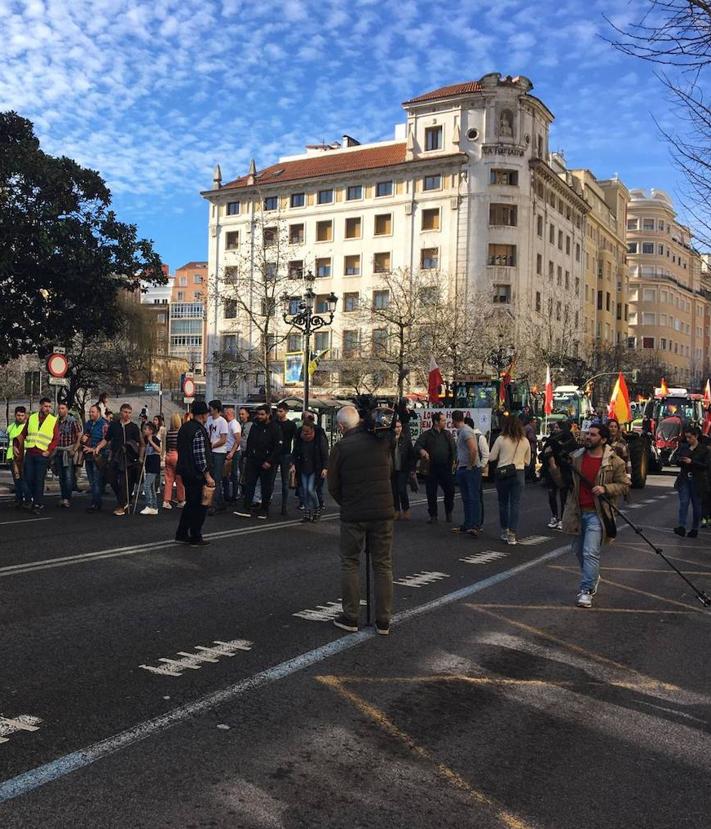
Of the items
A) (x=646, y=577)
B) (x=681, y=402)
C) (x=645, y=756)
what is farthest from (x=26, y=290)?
(x=681, y=402)

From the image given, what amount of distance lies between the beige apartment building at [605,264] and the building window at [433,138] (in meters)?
18.8

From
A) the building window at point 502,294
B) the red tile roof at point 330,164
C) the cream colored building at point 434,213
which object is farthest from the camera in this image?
the red tile roof at point 330,164

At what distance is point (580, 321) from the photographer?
220 ft

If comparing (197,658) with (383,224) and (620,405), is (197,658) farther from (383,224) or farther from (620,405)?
(383,224)

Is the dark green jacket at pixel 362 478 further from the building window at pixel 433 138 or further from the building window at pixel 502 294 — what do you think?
the building window at pixel 433 138

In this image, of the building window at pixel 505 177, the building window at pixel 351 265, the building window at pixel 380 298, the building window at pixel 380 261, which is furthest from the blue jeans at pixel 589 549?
the building window at pixel 351 265

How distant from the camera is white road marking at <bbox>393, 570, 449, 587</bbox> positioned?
323 inches

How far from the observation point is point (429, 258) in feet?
186

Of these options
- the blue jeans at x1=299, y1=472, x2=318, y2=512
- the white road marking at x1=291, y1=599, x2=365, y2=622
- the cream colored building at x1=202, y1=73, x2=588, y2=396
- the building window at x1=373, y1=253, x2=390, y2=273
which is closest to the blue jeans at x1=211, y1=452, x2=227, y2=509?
the blue jeans at x1=299, y1=472, x2=318, y2=512

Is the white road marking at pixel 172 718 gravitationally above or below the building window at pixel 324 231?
below

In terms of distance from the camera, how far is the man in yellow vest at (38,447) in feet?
42.2

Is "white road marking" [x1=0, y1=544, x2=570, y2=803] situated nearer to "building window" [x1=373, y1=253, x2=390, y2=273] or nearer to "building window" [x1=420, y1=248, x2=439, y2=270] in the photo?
"building window" [x1=420, y1=248, x2=439, y2=270]

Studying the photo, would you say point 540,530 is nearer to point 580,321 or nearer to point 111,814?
point 111,814

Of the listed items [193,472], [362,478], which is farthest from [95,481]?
[362,478]
